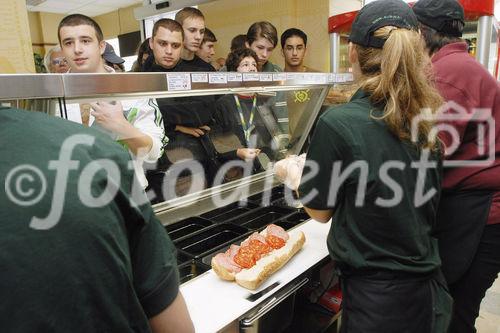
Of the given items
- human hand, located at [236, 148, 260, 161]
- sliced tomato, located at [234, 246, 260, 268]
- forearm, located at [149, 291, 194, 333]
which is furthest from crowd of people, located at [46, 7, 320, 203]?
forearm, located at [149, 291, 194, 333]

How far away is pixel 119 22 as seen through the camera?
839 cm

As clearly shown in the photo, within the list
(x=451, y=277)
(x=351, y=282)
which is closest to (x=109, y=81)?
(x=351, y=282)

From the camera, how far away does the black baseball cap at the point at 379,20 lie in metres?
1.06

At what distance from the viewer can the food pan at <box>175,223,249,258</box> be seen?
4.75 ft

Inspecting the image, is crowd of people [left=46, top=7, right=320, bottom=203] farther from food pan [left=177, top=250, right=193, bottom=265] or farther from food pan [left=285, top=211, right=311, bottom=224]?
food pan [left=285, top=211, right=311, bottom=224]

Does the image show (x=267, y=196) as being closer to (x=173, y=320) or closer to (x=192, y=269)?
(x=192, y=269)

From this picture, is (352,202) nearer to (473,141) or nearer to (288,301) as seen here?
(288,301)

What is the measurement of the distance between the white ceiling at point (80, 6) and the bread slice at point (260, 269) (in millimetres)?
7603

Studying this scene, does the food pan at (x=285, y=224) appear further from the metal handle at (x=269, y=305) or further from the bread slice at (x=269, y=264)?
the metal handle at (x=269, y=305)

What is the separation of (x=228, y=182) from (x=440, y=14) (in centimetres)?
122

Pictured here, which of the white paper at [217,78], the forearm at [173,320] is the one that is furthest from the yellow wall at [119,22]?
the forearm at [173,320]

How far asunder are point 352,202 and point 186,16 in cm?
206

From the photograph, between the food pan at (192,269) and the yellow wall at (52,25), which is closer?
the food pan at (192,269)

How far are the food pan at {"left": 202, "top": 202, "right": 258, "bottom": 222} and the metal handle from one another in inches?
20.8
